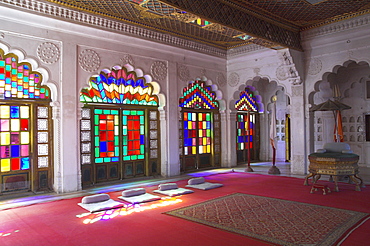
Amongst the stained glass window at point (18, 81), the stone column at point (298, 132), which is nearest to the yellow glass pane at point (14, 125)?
the stained glass window at point (18, 81)

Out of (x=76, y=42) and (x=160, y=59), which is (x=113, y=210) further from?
(x=160, y=59)

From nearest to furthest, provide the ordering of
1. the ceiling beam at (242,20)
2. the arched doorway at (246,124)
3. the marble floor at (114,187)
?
1. the ceiling beam at (242,20)
2. the marble floor at (114,187)
3. the arched doorway at (246,124)

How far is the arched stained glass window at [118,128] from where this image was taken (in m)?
7.36

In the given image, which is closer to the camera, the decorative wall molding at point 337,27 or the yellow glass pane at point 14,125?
the yellow glass pane at point 14,125

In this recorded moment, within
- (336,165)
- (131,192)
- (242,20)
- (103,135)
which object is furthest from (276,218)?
(103,135)

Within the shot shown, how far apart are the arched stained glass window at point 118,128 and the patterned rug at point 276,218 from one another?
10.0 ft

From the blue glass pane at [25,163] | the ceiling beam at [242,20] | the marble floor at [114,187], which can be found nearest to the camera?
the ceiling beam at [242,20]

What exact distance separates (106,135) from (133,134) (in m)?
0.78

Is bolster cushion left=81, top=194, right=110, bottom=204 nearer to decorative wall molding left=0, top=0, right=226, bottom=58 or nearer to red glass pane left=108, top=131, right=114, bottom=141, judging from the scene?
red glass pane left=108, top=131, right=114, bottom=141

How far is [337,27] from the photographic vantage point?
7773mm

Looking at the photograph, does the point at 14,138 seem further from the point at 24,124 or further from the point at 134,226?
the point at 134,226

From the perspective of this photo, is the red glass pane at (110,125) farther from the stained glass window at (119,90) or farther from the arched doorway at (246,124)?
the arched doorway at (246,124)

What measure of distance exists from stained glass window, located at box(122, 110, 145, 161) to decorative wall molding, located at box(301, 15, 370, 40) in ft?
15.9

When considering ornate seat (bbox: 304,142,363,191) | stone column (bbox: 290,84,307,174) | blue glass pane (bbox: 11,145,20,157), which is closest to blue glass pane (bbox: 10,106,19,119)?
blue glass pane (bbox: 11,145,20,157)
